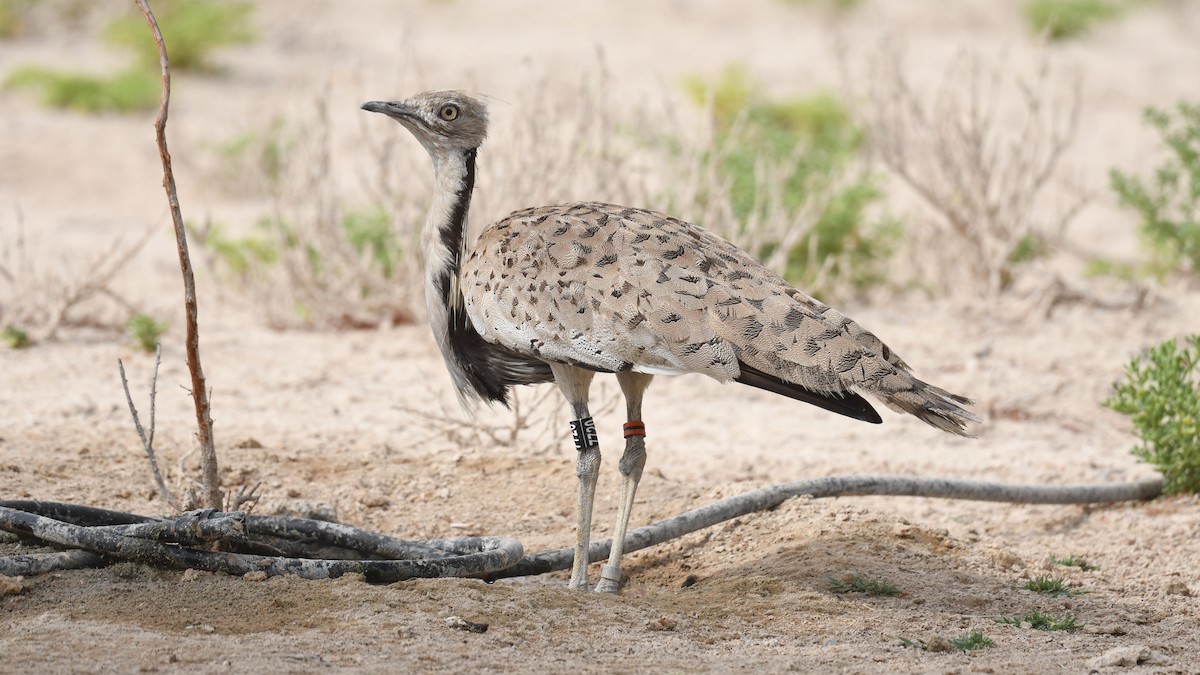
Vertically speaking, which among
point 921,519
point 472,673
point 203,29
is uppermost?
point 203,29

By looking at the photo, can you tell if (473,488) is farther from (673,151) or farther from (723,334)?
(673,151)

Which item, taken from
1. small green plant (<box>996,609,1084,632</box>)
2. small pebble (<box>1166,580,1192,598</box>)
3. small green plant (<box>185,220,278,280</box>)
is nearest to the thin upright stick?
small green plant (<box>996,609,1084,632</box>)

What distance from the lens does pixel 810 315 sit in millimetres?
3992

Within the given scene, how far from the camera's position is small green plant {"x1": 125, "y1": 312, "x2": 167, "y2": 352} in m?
7.14

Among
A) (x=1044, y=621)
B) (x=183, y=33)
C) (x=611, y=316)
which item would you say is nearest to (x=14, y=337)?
(x=611, y=316)

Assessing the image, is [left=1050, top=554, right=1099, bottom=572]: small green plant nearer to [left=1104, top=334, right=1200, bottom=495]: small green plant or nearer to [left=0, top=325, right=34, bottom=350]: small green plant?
[left=1104, top=334, right=1200, bottom=495]: small green plant

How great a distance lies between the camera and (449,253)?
447cm

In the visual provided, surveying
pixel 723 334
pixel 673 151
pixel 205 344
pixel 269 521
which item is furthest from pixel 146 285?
pixel 723 334

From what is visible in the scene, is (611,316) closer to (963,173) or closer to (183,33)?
(963,173)

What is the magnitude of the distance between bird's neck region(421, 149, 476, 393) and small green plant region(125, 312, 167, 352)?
316 cm

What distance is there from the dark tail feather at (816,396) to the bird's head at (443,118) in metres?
1.27

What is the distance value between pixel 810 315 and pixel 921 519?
5.65 ft

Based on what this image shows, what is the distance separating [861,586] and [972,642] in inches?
22.0

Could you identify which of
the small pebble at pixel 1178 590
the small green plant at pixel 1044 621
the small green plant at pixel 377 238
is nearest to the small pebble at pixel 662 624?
the small green plant at pixel 1044 621
